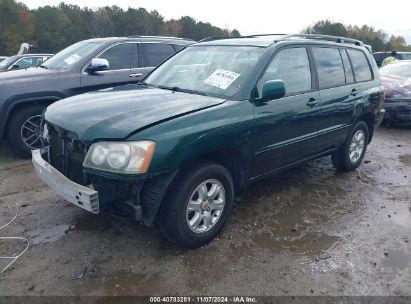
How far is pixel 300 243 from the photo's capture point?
353cm

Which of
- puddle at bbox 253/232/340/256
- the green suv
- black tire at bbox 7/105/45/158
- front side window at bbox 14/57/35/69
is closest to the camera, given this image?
the green suv

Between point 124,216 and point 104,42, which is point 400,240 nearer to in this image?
point 124,216

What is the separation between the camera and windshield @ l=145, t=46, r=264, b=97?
12.0 ft

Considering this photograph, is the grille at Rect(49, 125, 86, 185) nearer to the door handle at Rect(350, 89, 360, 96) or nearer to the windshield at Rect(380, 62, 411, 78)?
the door handle at Rect(350, 89, 360, 96)

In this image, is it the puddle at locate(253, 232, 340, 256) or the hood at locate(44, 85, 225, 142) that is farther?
the puddle at locate(253, 232, 340, 256)

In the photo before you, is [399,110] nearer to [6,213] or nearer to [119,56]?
[119,56]

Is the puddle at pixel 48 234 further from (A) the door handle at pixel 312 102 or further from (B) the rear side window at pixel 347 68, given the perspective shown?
(B) the rear side window at pixel 347 68

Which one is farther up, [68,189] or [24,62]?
[24,62]

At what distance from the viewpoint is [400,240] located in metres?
3.65

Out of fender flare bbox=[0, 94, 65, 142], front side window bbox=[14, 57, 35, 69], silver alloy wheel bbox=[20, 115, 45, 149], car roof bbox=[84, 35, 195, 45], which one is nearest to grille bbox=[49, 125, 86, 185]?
fender flare bbox=[0, 94, 65, 142]

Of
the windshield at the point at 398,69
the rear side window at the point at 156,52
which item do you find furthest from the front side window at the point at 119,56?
the windshield at the point at 398,69

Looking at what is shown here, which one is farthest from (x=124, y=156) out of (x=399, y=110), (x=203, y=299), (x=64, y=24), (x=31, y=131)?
(x=64, y=24)

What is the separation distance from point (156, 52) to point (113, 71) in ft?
3.14

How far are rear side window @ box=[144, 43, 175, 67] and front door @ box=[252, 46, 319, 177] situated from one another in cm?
317
